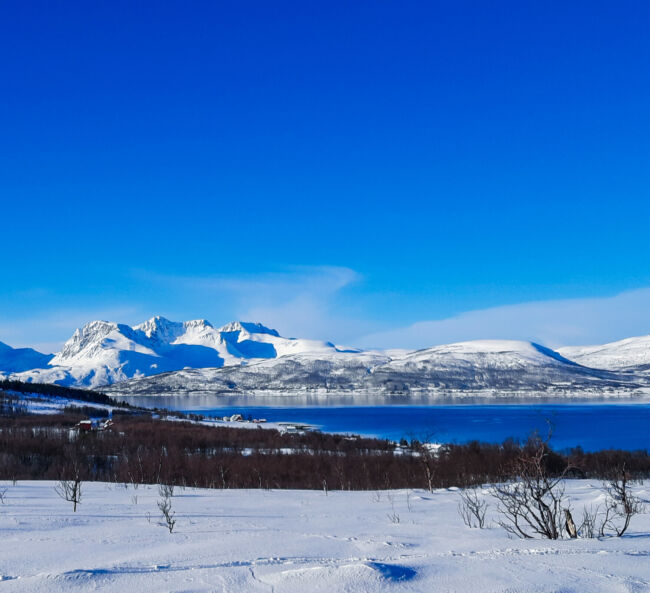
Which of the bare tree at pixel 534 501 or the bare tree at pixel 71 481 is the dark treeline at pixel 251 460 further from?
the bare tree at pixel 534 501

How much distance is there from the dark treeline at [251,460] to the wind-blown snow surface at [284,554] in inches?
450

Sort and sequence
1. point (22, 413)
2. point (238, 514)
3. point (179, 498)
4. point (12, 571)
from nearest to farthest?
point (12, 571) < point (238, 514) < point (179, 498) < point (22, 413)

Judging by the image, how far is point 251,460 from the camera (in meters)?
37.2

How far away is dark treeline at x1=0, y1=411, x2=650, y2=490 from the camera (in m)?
28.5

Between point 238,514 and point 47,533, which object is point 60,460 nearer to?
point 238,514

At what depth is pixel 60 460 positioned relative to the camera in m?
36.1

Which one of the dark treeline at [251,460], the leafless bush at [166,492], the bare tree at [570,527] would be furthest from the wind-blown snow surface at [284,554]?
the dark treeline at [251,460]

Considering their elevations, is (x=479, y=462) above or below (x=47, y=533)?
below

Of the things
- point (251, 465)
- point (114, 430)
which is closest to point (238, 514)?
point (251, 465)

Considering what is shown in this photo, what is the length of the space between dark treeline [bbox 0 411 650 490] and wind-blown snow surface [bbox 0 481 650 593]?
37.5 feet

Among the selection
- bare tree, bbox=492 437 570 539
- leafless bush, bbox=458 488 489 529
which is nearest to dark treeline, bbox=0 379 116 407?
leafless bush, bbox=458 488 489 529

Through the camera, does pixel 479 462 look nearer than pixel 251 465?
No

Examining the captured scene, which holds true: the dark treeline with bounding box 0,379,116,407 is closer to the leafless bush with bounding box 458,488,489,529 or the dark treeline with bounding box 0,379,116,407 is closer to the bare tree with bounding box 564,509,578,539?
the leafless bush with bounding box 458,488,489,529

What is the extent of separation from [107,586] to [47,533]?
4.59 meters
